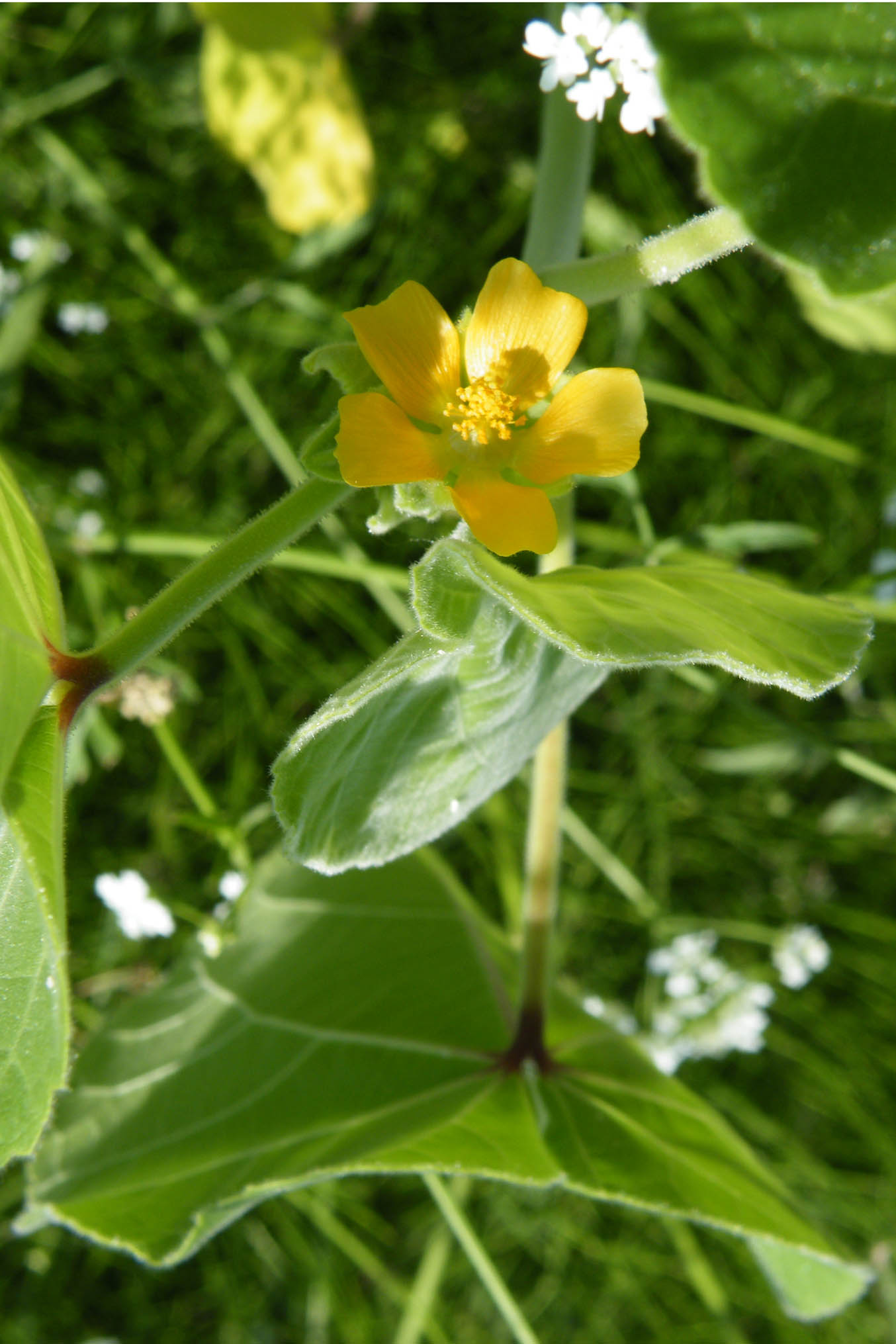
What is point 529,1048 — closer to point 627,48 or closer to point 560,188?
point 560,188

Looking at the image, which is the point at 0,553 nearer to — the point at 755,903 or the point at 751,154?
the point at 751,154

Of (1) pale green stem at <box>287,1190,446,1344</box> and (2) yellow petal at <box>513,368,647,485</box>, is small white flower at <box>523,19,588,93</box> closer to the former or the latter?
(2) yellow petal at <box>513,368,647,485</box>

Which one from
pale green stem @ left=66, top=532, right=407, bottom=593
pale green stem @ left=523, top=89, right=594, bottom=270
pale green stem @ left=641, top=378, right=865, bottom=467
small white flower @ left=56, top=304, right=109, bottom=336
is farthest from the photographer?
small white flower @ left=56, top=304, right=109, bottom=336

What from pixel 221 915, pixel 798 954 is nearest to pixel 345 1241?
pixel 221 915

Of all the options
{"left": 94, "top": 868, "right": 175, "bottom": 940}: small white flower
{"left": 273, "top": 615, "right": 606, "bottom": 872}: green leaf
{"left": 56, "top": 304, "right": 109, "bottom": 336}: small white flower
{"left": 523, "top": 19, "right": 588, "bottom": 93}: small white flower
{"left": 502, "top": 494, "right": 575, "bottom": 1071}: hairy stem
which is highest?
{"left": 56, "top": 304, "right": 109, "bottom": 336}: small white flower

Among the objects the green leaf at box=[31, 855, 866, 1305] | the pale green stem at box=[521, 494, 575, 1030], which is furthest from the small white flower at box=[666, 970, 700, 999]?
the pale green stem at box=[521, 494, 575, 1030]

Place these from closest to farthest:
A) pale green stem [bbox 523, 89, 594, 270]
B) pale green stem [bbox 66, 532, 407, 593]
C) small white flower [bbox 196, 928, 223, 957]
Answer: pale green stem [bbox 523, 89, 594, 270], small white flower [bbox 196, 928, 223, 957], pale green stem [bbox 66, 532, 407, 593]
